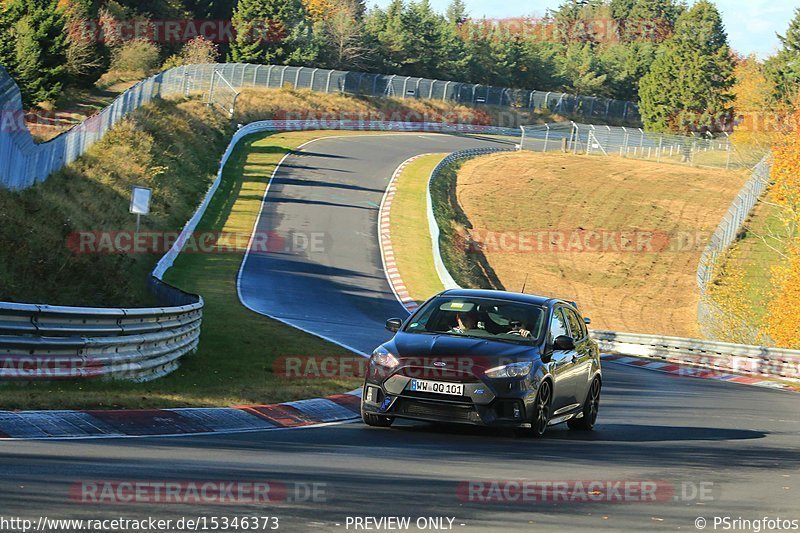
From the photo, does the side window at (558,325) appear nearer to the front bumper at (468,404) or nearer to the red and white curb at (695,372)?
the front bumper at (468,404)

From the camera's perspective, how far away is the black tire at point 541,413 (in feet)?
41.3

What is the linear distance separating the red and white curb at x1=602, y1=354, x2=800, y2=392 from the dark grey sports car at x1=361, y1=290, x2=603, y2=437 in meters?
16.0

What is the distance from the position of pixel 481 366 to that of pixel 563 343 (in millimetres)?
1353

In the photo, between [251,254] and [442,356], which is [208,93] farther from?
[442,356]

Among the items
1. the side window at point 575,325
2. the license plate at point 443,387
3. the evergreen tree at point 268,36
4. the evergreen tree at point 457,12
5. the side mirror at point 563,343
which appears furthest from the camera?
the evergreen tree at point 457,12

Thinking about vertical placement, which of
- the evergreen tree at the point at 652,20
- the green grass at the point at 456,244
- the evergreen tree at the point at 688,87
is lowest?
the green grass at the point at 456,244

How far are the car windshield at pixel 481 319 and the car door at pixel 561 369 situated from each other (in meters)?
0.26

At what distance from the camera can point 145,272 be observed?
31.7 metres

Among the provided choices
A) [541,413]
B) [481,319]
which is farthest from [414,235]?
[541,413]

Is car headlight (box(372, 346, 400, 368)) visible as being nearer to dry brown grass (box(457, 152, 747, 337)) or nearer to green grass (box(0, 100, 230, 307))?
green grass (box(0, 100, 230, 307))

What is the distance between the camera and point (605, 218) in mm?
61375

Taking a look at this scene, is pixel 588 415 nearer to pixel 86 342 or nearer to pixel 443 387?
pixel 443 387

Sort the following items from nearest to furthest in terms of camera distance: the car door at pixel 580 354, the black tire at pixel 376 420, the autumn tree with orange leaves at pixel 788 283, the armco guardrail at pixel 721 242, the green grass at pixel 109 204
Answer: the black tire at pixel 376 420
the car door at pixel 580 354
the green grass at pixel 109 204
the autumn tree with orange leaves at pixel 788 283
the armco guardrail at pixel 721 242

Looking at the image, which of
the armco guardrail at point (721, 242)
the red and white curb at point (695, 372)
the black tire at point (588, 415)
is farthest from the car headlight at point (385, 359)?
the armco guardrail at point (721, 242)
